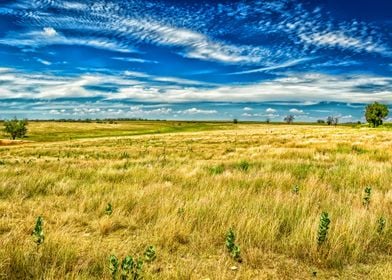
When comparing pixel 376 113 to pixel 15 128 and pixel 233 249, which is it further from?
pixel 233 249

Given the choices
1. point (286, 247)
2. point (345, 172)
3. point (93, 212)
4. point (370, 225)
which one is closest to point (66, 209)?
point (93, 212)

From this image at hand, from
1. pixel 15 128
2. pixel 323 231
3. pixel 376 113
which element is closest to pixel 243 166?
pixel 323 231

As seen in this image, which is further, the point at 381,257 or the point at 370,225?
the point at 370,225

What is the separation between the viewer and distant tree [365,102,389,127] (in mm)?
133000

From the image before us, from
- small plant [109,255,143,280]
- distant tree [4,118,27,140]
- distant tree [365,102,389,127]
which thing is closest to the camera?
small plant [109,255,143,280]

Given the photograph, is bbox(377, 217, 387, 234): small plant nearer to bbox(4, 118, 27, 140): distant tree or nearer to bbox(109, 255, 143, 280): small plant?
bbox(109, 255, 143, 280): small plant

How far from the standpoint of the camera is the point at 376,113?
134 metres

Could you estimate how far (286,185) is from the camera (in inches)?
375

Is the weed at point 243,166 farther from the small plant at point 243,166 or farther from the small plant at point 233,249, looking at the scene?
the small plant at point 233,249

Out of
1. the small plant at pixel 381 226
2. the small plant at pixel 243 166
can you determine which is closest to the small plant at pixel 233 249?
the small plant at pixel 381 226

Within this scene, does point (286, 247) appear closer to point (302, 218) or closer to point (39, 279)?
point (302, 218)

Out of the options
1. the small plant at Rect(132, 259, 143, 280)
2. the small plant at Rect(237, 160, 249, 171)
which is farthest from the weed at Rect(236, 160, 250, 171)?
the small plant at Rect(132, 259, 143, 280)

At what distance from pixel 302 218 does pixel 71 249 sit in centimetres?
344

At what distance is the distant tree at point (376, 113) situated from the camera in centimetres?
13300
